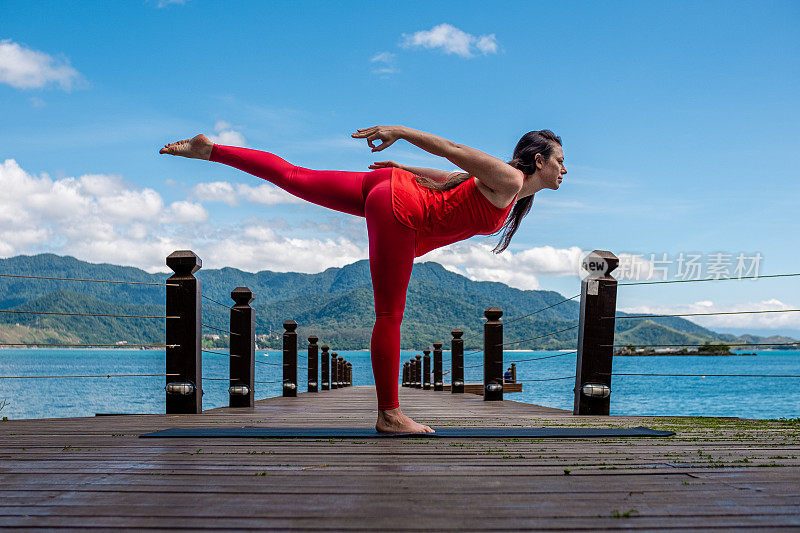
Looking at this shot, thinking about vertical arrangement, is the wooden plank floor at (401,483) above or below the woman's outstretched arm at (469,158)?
below

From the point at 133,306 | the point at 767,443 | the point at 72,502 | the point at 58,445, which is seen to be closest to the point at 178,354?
the point at 58,445

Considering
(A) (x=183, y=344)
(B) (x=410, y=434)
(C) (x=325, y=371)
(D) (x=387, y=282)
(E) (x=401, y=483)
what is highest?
(D) (x=387, y=282)

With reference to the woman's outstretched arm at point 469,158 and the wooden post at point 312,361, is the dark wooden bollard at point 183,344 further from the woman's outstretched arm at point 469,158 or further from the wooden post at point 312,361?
the wooden post at point 312,361

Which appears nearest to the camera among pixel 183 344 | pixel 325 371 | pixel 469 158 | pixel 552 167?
pixel 469 158

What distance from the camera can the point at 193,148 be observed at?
3.29 meters

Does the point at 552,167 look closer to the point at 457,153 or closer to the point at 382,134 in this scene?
the point at 457,153

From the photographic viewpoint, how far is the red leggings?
3.22 metres

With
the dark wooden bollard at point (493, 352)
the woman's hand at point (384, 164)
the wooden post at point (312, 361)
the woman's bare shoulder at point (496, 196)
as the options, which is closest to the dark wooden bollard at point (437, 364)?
the wooden post at point (312, 361)

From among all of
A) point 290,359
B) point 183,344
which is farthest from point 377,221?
point 290,359

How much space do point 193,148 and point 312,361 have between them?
8.91 meters

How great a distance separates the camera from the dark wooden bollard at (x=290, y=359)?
857 cm

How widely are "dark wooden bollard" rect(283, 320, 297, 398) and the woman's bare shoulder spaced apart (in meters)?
5.68

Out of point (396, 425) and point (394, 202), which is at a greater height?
point (394, 202)

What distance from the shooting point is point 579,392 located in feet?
16.3
